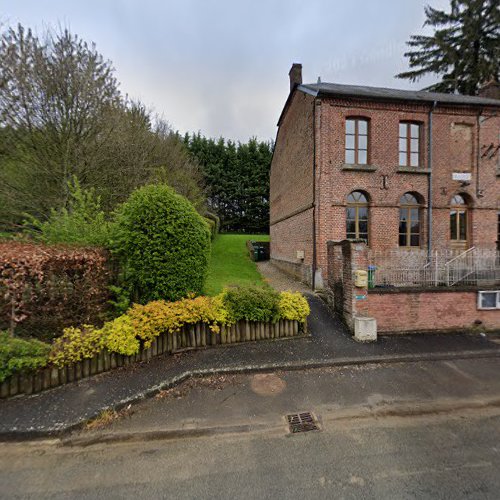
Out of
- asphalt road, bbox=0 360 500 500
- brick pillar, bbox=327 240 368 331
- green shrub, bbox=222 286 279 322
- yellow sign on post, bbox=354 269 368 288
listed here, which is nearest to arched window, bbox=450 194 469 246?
brick pillar, bbox=327 240 368 331

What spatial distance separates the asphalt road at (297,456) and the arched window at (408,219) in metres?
7.89

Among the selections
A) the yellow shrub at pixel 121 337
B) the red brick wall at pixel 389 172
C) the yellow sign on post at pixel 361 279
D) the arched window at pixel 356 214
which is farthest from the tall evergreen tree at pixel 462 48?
the yellow shrub at pixel 121 337

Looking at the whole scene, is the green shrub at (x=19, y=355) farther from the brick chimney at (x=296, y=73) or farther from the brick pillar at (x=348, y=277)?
the brick chimney at (x=296, y=73)

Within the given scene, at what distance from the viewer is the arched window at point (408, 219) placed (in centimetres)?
1097

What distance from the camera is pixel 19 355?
151 inches

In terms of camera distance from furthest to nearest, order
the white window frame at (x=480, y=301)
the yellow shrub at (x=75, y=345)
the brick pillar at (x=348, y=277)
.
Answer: the white window frame at (x=480, y=301) → the brick pillar at (x=348, y=277) → the yellow shrub at (x=75, y=345)

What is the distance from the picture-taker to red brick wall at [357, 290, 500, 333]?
657cm

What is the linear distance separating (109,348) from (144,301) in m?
1.34

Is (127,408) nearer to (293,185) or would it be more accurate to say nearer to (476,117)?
(293,185)

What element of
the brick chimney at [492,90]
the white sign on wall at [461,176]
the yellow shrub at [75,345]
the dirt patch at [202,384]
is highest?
the brick chimney at [492,90]

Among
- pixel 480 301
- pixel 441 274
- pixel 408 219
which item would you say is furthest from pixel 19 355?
pixel 408 219

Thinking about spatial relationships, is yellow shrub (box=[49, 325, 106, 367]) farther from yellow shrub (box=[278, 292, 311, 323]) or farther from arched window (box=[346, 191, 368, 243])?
arched window (box=[346, 191, 368, 243])

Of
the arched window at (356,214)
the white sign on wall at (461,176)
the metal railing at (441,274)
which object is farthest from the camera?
the white sign on wall at (461,176)

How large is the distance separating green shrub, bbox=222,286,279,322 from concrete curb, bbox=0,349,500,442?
1.12 meters
